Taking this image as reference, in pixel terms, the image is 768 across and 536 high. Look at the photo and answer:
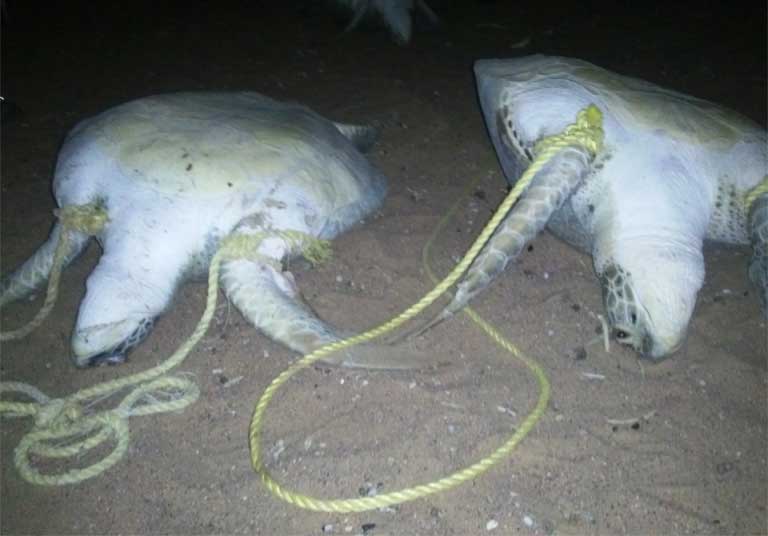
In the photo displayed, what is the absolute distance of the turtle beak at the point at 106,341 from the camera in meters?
1.79

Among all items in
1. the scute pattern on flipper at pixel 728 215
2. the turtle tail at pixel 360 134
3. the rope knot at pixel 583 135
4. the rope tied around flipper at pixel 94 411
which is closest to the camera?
the rope tied around flipper at pixel 94 411

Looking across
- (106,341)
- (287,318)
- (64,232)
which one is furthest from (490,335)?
(64,232)

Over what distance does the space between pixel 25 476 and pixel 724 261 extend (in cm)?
260

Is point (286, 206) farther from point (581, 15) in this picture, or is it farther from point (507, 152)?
point (581, 15)

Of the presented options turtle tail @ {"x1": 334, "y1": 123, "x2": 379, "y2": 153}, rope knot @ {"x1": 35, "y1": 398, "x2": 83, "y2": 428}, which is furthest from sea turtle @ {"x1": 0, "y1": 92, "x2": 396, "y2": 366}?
turtle tail @ {"x1": 334, "y1": 123, "x2": 379, "y2": 153}

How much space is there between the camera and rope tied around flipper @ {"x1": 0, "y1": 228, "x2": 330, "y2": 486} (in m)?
1.62

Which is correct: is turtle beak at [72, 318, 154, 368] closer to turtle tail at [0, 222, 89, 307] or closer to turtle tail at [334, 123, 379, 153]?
turtle tail at [0, 222, 89, 307]

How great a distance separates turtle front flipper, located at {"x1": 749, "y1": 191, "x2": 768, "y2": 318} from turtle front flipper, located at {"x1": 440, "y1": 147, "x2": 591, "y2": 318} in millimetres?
629

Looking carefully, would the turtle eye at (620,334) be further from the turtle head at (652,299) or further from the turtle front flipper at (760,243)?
the turtle front flipper at (760,243)

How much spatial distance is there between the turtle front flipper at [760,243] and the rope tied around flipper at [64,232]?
2284mm

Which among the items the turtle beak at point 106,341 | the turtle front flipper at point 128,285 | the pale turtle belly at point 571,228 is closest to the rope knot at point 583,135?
the pale turtle belly at point 571,228

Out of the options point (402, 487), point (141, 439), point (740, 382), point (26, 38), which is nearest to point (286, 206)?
point (141, 439)

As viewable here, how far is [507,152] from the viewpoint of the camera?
249 cm

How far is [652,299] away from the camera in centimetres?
187
